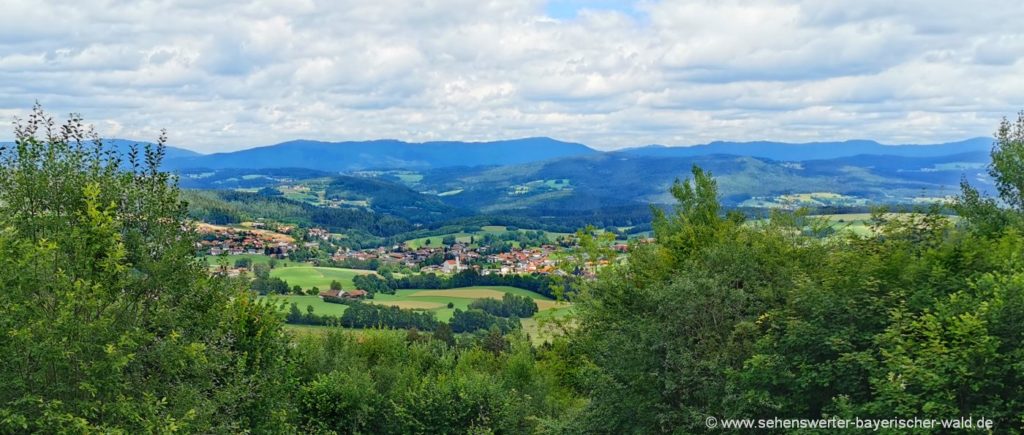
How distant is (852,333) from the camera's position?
1516 centimetres

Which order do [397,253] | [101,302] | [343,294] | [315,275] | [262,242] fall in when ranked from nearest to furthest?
1. [101,302]
2. [343,294]
3. [315,275]
4. [262,242]
5. [397,253]

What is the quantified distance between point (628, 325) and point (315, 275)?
94212 mm

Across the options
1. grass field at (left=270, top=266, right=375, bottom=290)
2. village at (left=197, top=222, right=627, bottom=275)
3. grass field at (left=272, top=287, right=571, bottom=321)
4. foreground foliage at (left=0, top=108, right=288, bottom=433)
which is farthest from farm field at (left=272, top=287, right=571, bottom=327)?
foreground foliage at (left=0, top=108, right=288, bottom=433)

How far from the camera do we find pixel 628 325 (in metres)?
19.7

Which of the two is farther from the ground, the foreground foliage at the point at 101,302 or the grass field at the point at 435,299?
the foreground foliage at the point at 101,302

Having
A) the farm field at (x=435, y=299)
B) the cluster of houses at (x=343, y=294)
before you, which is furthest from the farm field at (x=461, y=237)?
the cluster of houses at (x=343, y=294)

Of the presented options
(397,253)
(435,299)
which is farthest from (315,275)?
(397,253)

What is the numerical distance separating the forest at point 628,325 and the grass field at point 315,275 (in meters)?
79.9

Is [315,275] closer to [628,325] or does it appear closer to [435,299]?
[435,299]

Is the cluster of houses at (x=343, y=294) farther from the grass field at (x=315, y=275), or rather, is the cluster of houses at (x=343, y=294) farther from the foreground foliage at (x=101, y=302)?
the foreground foliage at (x=101, y=302)

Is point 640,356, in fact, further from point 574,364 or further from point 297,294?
point 297,294

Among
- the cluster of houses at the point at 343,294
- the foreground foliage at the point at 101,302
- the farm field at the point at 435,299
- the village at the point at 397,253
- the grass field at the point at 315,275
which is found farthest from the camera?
the village at the point at 397,253

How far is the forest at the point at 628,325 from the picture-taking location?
41.4ft

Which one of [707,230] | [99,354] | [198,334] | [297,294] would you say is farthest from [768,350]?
[297,294]
